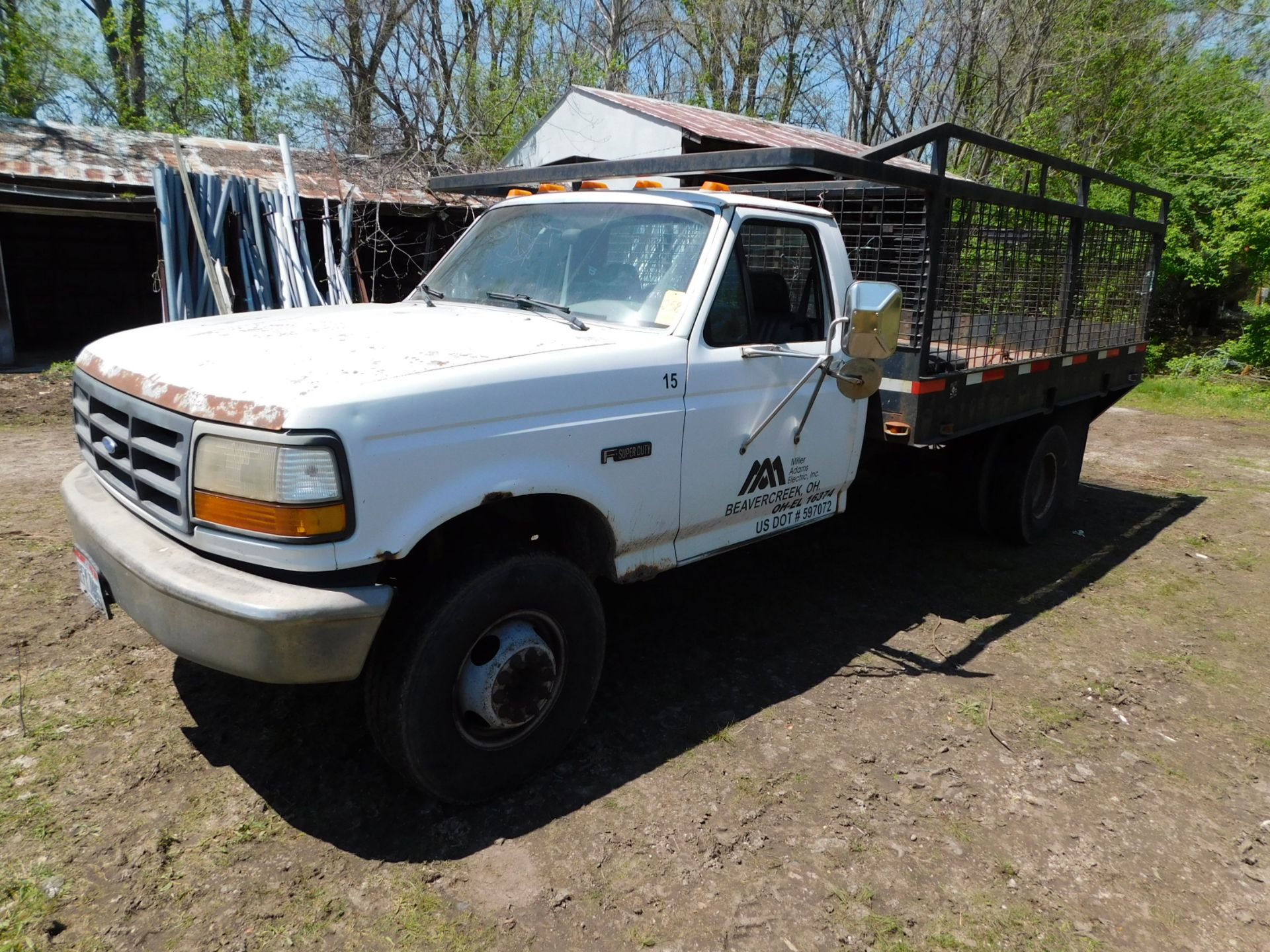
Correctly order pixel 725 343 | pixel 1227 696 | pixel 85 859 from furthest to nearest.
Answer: pixel 1227 696
pixel 725 343
pixel 85 859

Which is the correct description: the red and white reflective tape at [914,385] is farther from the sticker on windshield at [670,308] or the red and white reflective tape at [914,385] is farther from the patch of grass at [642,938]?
the patch of grass at [642,938]

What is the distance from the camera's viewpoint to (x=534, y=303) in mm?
3705

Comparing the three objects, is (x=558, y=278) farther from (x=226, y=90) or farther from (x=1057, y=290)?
(x=226, y=90)

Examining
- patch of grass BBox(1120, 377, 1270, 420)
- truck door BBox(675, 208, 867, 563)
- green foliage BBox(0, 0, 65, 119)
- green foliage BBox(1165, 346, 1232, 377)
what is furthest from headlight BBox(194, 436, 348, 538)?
green foliage BBox(0, 0, 65, 119)

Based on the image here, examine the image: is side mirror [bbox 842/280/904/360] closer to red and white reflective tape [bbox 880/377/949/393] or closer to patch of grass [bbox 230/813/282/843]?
red and white reflective tape [bbox 880/377/949/393]

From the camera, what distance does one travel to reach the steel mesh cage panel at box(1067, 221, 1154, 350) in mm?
6031

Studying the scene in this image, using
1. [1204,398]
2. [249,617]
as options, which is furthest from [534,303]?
[1204,398]

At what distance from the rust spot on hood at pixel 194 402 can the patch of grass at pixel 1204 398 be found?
13.2m

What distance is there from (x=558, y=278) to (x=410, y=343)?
0.98 meters

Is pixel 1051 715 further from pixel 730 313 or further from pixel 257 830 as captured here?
pixel 257 830

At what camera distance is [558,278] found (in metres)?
3.82

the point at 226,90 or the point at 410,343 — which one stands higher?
the point at 226,90

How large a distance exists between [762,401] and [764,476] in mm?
336

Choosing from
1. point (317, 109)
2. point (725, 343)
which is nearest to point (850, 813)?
point (725, 343)
